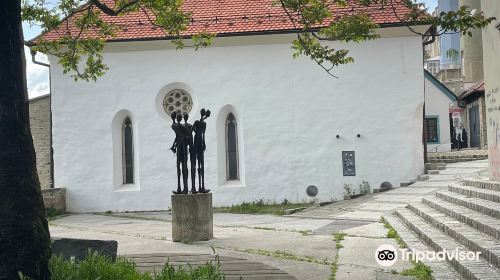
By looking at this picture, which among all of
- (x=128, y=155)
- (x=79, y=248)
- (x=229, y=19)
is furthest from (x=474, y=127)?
(x=79, y=248)

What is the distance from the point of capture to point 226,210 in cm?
1730

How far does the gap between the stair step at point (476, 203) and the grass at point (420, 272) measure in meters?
1.79

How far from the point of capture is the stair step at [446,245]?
5.43m

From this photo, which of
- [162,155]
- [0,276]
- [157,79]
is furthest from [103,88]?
[0,276]

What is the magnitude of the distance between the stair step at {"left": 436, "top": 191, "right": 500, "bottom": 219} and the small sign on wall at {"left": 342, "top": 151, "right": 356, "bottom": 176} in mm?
7002

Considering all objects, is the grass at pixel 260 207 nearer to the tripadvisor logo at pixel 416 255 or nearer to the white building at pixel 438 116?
the tripadvisor logo at pixel 416 255

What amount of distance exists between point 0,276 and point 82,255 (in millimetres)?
1797

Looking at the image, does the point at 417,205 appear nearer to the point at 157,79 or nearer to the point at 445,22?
the point at 445,22

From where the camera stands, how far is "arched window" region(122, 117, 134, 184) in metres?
19.3

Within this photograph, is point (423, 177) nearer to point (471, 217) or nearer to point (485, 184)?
point (485, 184)

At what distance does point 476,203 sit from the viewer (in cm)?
863

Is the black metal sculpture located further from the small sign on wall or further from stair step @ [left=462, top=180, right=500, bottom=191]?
the small sign on wall

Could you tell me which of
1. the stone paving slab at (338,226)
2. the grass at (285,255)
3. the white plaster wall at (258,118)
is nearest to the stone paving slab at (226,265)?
the grass at (285,255)

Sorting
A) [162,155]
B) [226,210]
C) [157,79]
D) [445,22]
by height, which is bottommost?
[226,210]
